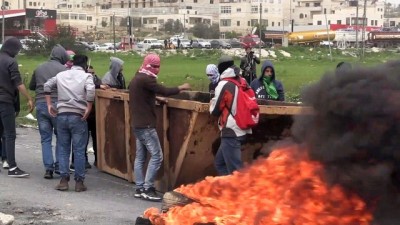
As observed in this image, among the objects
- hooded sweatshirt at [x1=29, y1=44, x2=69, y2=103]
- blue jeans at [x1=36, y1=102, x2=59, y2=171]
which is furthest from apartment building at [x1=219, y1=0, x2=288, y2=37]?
blue jeans at [x1=36, y1=102, x2=59, y2=171]

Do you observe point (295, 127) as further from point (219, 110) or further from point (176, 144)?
point (176, 144)

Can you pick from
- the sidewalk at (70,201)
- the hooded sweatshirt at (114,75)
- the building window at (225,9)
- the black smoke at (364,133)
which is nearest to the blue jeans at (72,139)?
the sidewalk at (70,201)

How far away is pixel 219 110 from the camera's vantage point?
8430 mm

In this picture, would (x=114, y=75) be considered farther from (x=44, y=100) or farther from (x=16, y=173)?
(x=16, y=173)

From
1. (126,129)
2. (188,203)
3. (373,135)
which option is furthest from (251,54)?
(373,135)

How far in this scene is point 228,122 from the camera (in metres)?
8.43

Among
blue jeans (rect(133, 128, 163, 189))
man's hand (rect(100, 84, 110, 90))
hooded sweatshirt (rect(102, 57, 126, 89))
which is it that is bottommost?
blue jeans (rect(133, 128, 163, 189))

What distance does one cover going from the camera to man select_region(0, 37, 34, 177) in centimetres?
1033

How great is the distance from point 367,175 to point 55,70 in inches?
255

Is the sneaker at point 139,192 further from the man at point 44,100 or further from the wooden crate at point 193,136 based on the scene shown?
the man at point 44,100

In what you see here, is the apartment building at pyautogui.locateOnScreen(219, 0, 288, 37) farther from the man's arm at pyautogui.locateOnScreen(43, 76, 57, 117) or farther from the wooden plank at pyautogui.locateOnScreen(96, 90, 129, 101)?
the man's arm at pyautogui.locateOnScreen(43, 76, 57, 117)

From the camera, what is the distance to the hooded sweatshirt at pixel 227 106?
8.37m

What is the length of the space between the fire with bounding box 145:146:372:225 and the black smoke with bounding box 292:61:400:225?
4.6 inches

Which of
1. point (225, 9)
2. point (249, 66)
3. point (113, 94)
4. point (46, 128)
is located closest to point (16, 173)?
point (46, 128)
